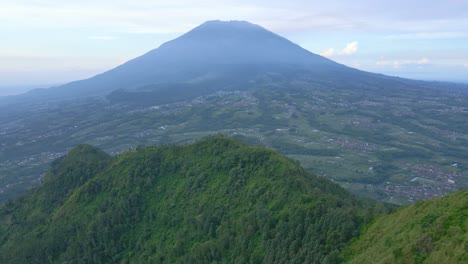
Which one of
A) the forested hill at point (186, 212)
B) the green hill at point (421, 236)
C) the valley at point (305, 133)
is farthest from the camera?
the valley at point (305, 133)

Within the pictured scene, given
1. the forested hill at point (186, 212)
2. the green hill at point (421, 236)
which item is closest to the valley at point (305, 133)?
the forested hill at point (186, 212)

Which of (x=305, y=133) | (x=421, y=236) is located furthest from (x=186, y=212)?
(x=305, y=133)

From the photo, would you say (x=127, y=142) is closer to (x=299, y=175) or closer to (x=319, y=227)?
(x=299, y=175)

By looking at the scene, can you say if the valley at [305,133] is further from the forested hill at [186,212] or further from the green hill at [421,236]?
the green hill at [421,236]

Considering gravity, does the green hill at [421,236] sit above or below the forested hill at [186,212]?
above

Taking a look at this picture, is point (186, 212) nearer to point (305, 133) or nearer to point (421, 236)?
point (421, 236)

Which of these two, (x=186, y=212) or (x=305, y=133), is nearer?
(x=186, y=212)
